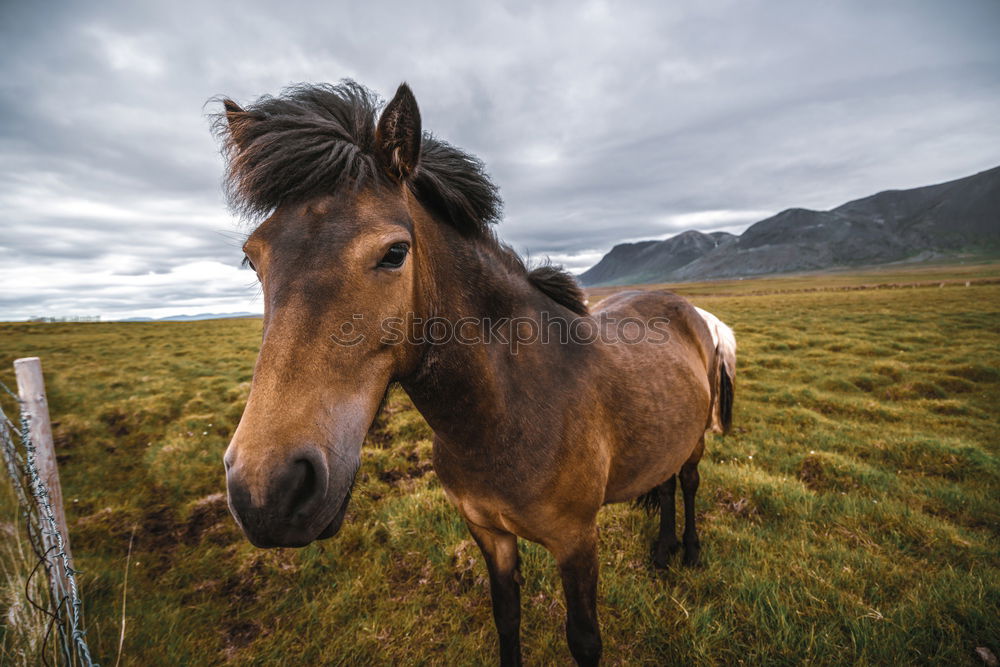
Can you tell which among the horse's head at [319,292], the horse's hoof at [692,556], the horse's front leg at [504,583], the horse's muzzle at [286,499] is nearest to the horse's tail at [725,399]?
the horse's hoof at [692,556]

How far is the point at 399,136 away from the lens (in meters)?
1.85

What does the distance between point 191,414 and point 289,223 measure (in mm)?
9695

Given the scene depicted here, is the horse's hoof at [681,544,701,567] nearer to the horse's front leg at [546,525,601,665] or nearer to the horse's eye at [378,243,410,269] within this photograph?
the horse's front leg at [546,525,601,665]

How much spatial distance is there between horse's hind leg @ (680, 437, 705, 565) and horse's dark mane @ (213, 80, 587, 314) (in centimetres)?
330

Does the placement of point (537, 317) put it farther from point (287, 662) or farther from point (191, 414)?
point (191, 414)

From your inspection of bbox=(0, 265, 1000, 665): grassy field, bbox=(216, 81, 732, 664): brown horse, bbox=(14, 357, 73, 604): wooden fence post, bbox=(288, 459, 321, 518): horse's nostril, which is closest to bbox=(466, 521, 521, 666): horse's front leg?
bbox=(216, 81, 732, 664): brown horse

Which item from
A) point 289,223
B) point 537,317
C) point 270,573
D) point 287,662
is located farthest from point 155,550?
point 537,317

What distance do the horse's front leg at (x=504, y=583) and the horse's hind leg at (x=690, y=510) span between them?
207cm

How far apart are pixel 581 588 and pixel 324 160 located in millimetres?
2908

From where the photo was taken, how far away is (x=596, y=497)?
2.45 m

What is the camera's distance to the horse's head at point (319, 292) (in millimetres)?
1276

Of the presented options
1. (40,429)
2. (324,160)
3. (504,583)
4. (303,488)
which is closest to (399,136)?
(324,160)

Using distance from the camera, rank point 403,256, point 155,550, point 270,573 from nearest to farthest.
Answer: point 403,256, point 270,573, point 155,550

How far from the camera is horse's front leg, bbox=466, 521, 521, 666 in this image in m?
2.73
